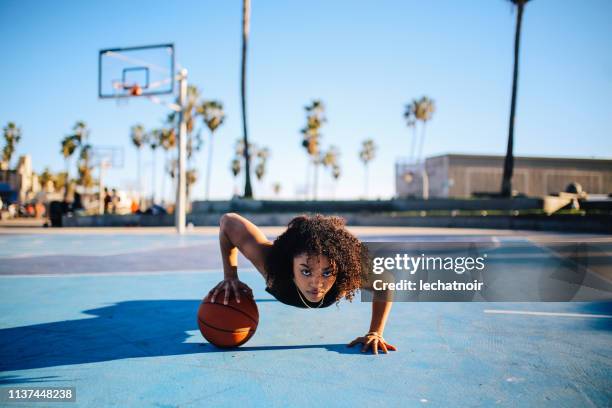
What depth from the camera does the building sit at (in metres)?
51.7

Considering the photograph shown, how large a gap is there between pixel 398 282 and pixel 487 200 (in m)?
30.1

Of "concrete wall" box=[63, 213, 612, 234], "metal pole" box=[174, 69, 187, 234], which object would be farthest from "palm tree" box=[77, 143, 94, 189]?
"metal pole" box=[174, 69, 187, 234]

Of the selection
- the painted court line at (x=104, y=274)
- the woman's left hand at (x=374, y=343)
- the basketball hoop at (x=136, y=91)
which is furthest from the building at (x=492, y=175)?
the woman's left hand at (x=374, y=343)

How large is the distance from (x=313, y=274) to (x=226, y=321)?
1.07 metres

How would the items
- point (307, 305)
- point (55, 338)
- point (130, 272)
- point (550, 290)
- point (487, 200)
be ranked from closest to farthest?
point (307, 305) < point (55, 338) < point (550, 290) < point (130, 272) < point (487, 200)

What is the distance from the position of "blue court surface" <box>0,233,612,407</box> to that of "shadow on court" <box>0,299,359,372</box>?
1 cm

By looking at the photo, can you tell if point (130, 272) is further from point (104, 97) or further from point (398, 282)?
point (104, 97)

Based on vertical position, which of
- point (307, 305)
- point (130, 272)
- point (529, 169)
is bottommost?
point (130, 272)

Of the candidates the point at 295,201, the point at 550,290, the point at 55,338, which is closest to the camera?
A: the point at 55,338

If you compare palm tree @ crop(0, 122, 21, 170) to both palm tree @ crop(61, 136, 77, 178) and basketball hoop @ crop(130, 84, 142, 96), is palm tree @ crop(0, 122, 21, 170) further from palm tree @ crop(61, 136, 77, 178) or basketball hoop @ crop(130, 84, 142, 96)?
basketball hoop @ crop(130, 84, 142, 96)

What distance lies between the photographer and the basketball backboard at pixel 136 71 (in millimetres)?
21188

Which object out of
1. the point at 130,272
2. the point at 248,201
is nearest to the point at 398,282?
the point at 130,272

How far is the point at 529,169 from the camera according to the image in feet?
176

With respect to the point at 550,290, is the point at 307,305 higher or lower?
higher
